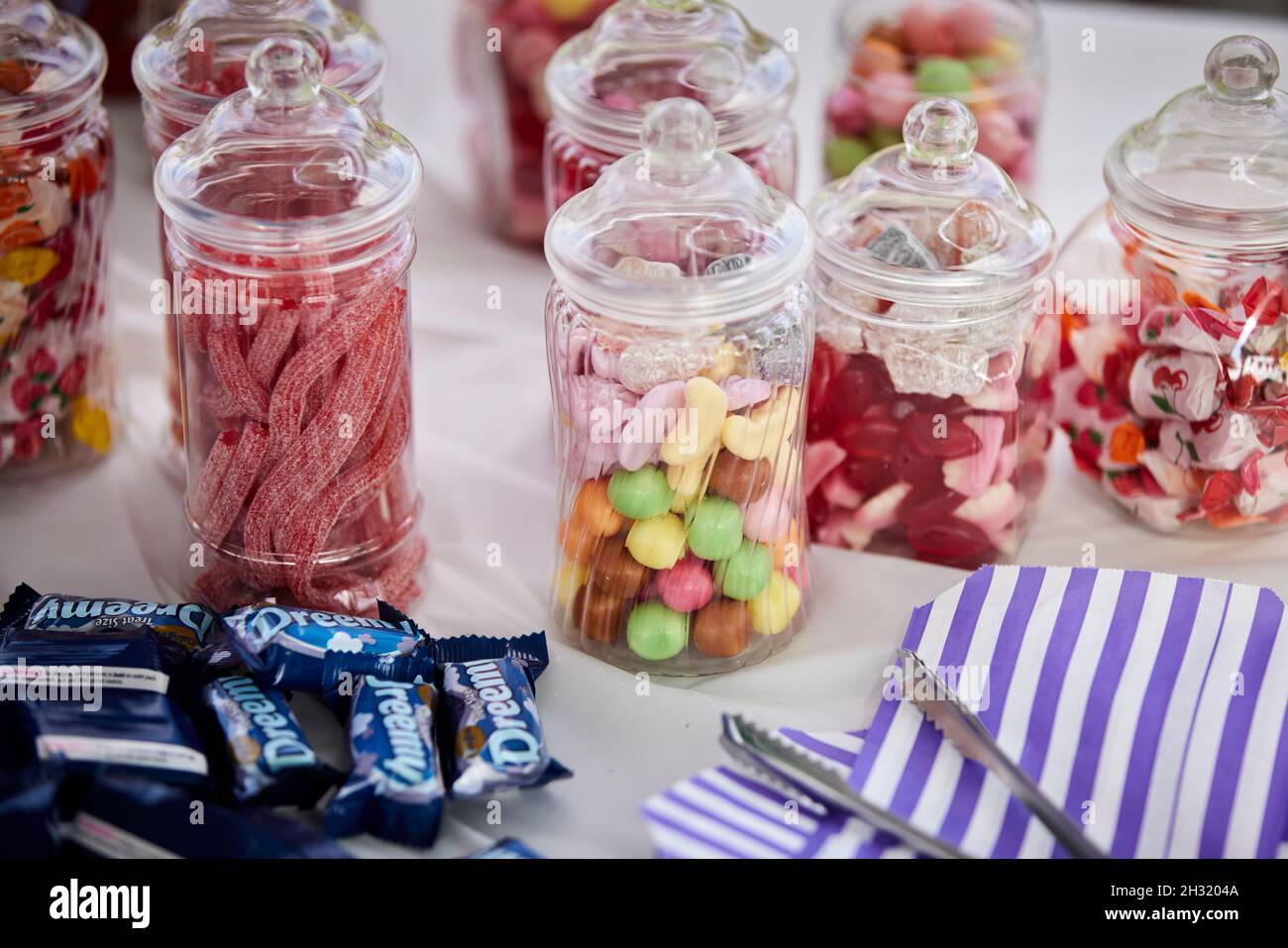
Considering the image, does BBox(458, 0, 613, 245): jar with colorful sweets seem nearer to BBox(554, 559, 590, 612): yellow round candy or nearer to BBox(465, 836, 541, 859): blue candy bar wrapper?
BBox(554, 559, 590, 612): yellow round candy

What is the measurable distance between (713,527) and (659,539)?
0.04 metres

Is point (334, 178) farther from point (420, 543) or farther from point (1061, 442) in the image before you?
point (1061, 442)

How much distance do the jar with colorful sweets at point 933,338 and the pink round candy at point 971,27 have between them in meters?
0.49

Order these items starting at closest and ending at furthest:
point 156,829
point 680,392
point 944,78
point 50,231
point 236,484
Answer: point 156,829 → point 680,392 → point 236,484 → point 50,231 → point 944,78

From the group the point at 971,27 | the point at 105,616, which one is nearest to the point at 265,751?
the point at 105,616

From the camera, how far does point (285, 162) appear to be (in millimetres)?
1127

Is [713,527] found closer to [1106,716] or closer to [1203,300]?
[1106,716]

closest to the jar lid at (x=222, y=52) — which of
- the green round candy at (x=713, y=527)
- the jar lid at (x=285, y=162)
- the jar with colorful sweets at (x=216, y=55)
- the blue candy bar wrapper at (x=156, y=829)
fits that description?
the jar with colorful sweets at (x=216, y=55)

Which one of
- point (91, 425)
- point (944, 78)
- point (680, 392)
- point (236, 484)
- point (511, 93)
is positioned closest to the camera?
point (680, 392)

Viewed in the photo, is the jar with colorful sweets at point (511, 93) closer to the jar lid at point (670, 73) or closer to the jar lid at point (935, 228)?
the jar lid at point (670, 73)

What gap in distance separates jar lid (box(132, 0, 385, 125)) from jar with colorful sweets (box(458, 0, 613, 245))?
0.43m

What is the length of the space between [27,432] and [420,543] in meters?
0.40

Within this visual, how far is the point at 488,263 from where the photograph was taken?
5.87 ft

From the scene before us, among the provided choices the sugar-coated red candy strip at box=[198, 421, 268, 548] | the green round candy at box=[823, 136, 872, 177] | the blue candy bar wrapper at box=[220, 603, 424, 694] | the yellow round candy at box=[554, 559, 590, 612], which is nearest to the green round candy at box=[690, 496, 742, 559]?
the yellow round candy at box=[554, 559, 590, 612]
